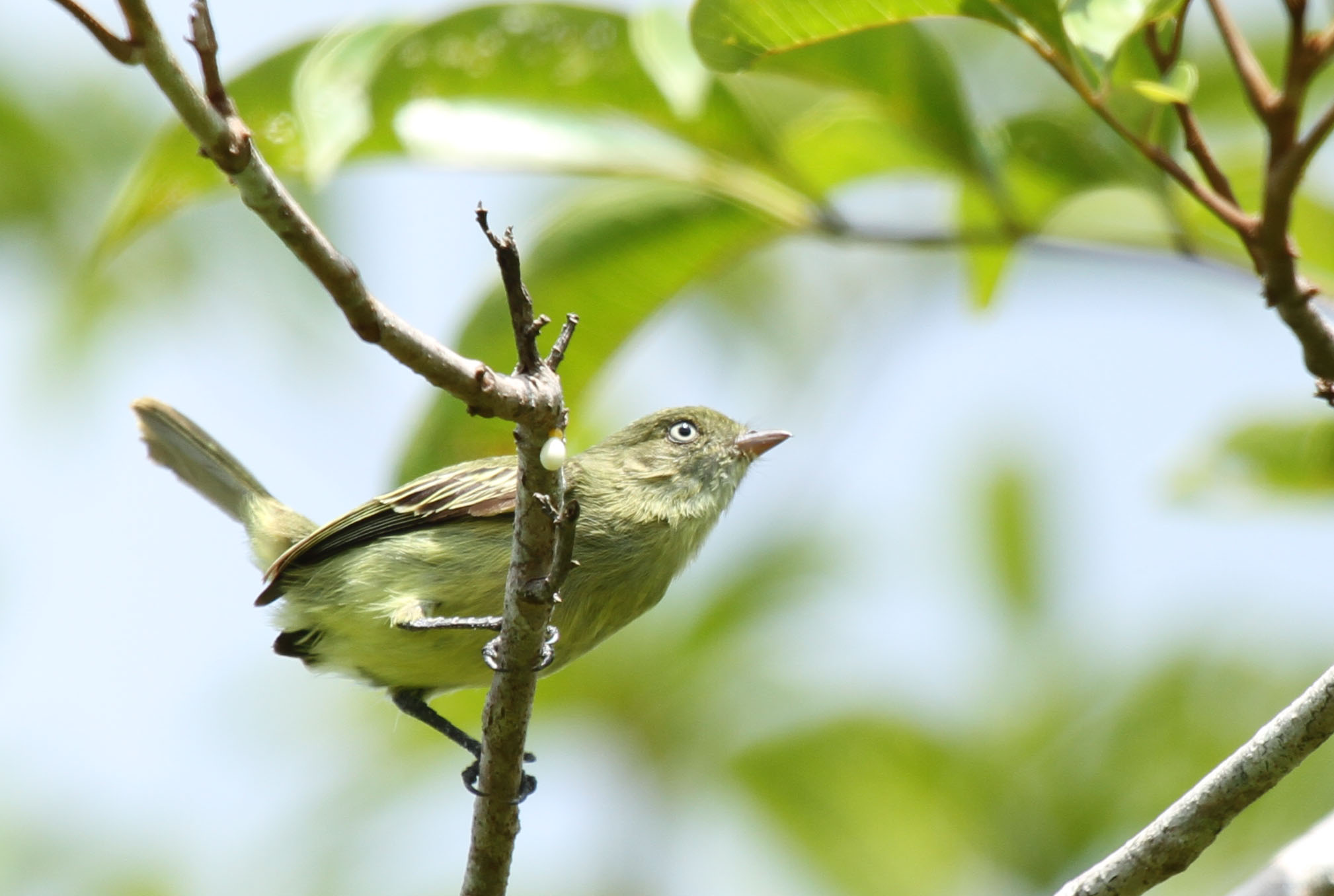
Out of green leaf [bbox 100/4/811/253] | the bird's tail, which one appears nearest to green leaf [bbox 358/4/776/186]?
green leaf [bbox 100/4/811/253]

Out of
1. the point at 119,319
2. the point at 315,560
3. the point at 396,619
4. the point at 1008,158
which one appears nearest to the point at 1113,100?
the point at 1008,158

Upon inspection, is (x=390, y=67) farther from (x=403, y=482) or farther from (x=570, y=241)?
(x=403, y=482)

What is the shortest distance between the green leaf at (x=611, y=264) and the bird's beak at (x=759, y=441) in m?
1.71

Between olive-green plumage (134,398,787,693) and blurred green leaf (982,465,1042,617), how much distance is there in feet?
4.82

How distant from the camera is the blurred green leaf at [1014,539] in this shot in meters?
6.46

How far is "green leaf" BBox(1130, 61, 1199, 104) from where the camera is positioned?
2.59 m

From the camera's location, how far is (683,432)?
5566mm

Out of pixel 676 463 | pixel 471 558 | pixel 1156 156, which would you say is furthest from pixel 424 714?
pixel 1156 156


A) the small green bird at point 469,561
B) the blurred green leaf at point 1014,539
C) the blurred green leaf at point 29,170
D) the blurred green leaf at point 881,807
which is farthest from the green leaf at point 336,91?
the blurred green leaf at point 29,170

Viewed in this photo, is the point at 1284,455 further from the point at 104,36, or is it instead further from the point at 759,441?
the point at 104,36

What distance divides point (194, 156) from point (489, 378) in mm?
1413

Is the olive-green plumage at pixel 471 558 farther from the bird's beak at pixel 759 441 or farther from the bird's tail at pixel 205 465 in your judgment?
the bird's tail at pixel 205 465

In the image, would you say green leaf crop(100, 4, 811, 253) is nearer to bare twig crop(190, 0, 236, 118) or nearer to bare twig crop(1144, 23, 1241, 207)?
bare twig crop(1144, 23, 1241, 207)

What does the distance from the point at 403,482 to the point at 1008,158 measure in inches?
73.9
